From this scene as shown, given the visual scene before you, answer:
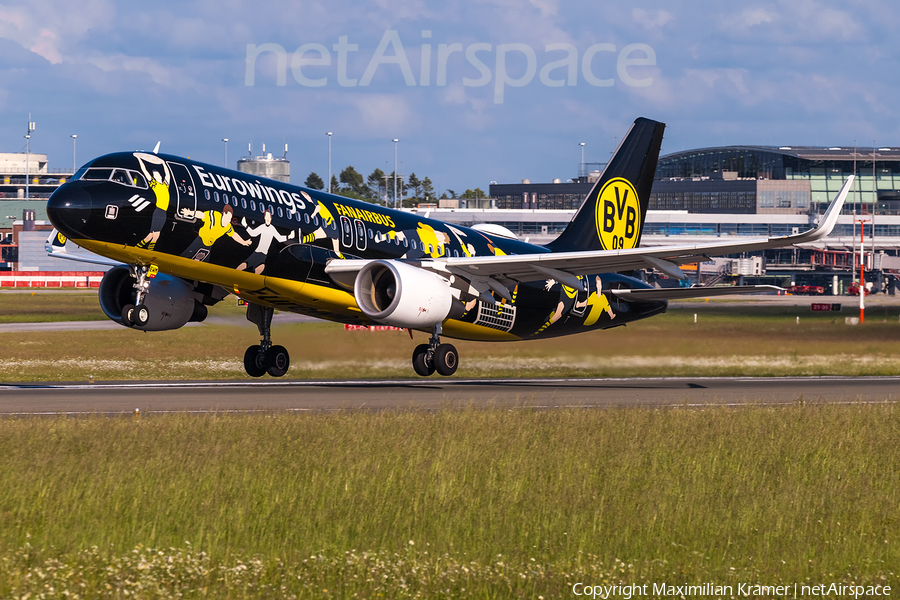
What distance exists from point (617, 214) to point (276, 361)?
1523cm

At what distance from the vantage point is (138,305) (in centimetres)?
2894

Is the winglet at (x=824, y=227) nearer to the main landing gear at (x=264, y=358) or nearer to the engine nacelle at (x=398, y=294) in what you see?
the engine nacelle at (x=398, y=294)

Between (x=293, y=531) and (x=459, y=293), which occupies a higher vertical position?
(x=459, y=293)

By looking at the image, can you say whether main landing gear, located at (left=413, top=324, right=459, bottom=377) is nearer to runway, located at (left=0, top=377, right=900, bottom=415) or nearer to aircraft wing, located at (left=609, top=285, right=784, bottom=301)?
runway, located at (left=0, top=377, right=900, bottom=415)

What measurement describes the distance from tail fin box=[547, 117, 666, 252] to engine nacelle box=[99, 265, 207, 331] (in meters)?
14.8

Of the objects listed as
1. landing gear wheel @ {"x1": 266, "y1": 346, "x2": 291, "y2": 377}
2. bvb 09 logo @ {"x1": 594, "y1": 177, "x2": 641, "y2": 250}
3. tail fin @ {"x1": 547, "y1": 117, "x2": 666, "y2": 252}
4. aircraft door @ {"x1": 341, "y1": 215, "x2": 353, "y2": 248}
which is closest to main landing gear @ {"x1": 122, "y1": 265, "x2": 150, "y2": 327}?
landing gear wheel @ {"x1": 266, "y1": 346, "x2": 291, "y2": 377}

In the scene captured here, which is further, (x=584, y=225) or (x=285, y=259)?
(x=584, y=225)

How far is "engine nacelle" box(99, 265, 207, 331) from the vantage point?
3072 cm

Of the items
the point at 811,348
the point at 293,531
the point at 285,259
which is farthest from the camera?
the point at 811,348

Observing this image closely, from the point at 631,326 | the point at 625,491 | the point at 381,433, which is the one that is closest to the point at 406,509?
the point at 625,491

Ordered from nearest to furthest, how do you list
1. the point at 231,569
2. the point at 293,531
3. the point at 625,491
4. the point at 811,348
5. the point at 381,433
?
the point at 231,569
the point at 293,531
the point at 625,491
the point at 381,433
the point at 811,348

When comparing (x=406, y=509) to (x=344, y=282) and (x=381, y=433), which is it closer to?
(x=381, y=433)

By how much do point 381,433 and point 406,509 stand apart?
6.37 m

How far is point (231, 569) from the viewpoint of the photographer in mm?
10617
